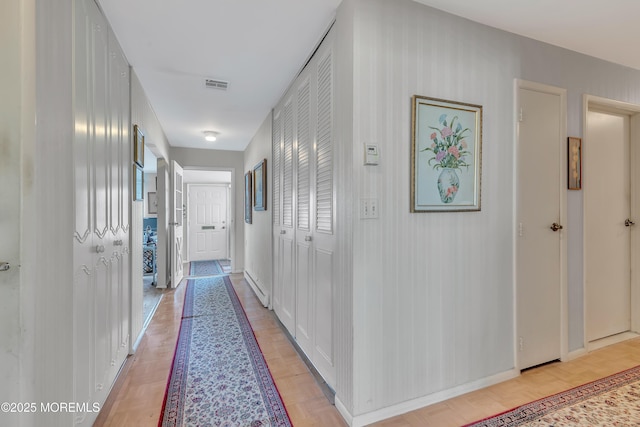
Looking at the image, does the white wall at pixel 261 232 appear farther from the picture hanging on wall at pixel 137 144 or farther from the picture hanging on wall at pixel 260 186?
the picture hanging on wall at pixel 137 144

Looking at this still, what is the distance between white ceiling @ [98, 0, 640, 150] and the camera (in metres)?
1.71

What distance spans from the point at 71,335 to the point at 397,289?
1612 millimetres

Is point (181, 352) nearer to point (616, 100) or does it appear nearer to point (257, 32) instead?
point (257, 32)

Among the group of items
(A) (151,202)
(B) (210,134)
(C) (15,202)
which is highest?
(B) (210,134)

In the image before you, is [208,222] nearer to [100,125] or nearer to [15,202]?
[100,125]

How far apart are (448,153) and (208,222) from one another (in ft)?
22.1

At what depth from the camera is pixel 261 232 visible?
3.96m

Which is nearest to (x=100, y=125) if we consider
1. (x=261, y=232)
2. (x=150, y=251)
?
(x=261, y=232)

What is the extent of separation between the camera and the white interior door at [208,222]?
284 inches

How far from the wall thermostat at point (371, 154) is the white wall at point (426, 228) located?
4cm

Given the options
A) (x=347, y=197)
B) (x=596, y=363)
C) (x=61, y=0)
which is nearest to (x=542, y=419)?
(x=596, y=363)

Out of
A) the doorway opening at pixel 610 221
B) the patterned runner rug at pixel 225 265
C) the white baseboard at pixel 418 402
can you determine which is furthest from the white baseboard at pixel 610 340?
the patterned runner rug at pixel 225 265

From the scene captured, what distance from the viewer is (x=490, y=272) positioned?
195 centimetres

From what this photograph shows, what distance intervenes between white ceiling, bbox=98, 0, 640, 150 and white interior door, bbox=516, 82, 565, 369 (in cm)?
44
